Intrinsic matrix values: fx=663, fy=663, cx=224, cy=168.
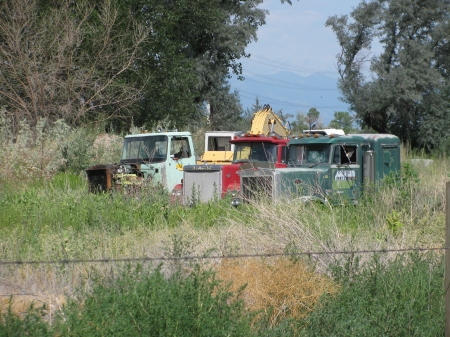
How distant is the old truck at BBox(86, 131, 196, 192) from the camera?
16.7 metres

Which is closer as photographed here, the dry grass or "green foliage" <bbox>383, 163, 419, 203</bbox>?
the dry grass

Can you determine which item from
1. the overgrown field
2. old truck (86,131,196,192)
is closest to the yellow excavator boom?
old truck (86,131,196,192)

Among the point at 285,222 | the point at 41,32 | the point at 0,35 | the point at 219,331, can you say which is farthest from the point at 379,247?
the point at 0,35

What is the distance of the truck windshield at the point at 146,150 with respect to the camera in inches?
671

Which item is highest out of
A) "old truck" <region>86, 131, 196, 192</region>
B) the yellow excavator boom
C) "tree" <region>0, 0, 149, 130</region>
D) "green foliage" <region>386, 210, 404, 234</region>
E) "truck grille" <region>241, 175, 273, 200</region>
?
"tree" <region>0, 0, 149, 130</region>

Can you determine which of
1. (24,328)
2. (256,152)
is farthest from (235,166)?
(24,328)

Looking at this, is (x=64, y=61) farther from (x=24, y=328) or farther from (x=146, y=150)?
(x=24, y=328)

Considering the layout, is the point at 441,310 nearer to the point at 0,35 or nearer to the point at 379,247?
the point at 379,247

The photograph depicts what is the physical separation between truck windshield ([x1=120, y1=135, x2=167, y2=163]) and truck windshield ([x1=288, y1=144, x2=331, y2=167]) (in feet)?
12.0

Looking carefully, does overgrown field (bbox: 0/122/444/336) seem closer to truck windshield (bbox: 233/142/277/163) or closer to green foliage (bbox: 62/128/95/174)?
truck windshield (bbox: 233/142/277/163)

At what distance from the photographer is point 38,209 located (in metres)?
12.2

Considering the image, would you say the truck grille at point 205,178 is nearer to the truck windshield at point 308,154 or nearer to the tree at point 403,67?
the truck windshield at point 308,154

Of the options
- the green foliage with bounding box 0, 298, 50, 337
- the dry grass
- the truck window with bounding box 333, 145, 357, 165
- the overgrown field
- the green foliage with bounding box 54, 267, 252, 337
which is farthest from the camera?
the truck window with bounding box 333, 145, 357, 165

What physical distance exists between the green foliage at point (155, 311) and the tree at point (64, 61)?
19192 mm
